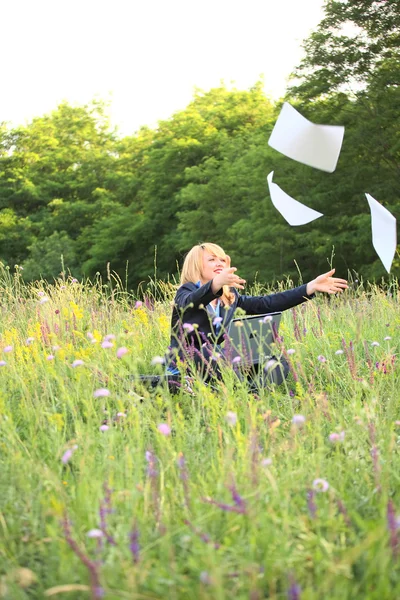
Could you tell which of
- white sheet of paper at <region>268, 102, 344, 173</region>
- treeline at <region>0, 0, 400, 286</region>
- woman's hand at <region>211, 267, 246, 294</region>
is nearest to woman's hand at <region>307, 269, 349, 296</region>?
woman's hand at <region>211, 267, 246, 294</region>

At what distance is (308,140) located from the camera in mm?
3195

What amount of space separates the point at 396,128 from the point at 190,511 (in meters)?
21.5

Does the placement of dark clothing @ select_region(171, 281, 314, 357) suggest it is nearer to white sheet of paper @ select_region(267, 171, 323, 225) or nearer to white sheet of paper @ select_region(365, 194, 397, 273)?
white sheet of paper @ select_region(267, 171, 323, 225)

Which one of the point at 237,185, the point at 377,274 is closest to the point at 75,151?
the point at 237,185

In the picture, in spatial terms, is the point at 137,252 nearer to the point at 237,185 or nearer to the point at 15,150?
the point at 237,185

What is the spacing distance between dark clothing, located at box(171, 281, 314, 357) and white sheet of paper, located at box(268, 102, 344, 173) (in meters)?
0.81

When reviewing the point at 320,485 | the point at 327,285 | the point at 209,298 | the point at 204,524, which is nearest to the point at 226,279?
the point at 209,298

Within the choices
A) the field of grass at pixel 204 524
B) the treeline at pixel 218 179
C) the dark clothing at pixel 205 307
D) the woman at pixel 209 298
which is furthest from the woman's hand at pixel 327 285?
the treeline at pixel 218 179

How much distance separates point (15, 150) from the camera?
134 ft

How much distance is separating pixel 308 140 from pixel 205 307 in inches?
44.1

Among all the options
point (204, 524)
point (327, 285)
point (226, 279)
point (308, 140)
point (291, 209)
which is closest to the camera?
point (204, 524)

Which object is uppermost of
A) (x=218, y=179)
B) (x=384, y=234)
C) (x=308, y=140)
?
(x=308, y=140)

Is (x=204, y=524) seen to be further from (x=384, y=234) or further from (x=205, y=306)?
(x=205, y=306)

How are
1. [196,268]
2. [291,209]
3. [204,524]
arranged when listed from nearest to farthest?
[204,524]
[291,209]
[196,268]
